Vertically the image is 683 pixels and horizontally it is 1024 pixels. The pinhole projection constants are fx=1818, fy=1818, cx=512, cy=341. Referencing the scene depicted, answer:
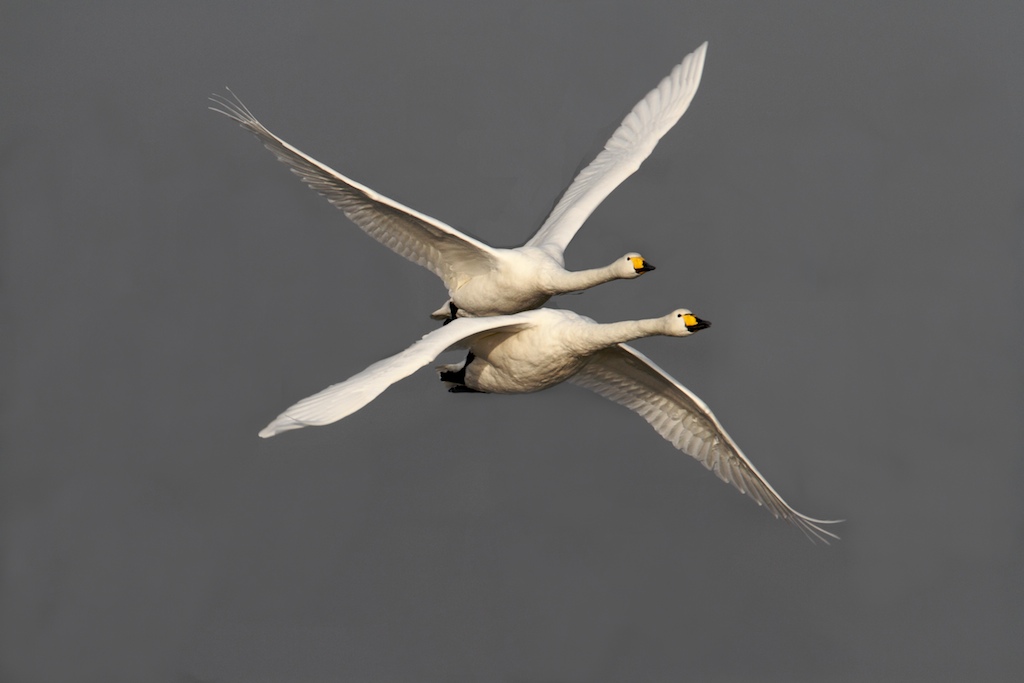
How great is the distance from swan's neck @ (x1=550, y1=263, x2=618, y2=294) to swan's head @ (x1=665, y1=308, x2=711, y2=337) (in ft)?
2.53

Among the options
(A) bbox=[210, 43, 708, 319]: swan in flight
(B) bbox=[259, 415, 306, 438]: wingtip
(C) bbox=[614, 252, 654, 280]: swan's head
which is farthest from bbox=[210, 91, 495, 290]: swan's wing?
(B) bbox=[259, 415, 306, 438]: wingtip

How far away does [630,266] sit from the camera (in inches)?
532

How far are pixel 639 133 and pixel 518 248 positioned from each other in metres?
2.37

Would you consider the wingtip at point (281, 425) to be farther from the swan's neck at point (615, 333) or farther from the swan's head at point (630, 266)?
the swan's head at point (630, 266)

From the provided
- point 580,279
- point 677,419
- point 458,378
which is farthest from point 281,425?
point 677,419

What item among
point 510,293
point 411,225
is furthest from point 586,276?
A: point 411,225

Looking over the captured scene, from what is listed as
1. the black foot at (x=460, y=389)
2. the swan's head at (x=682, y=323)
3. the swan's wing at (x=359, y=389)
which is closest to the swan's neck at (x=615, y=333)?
the swan's head at (x=682, y=323)

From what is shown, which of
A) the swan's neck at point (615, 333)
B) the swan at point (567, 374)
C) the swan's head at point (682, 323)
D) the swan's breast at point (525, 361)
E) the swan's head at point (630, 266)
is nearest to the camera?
the swan at point (567, 374)

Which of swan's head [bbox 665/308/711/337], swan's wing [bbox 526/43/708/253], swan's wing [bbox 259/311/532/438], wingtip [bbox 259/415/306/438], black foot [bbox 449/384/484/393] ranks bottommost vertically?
wingtip [bbox 259/415/306/438]

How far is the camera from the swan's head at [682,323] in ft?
42.4

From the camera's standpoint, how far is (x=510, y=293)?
14289 mm

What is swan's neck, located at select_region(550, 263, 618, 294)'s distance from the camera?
1366 centimetres

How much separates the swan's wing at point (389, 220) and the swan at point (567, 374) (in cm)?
81

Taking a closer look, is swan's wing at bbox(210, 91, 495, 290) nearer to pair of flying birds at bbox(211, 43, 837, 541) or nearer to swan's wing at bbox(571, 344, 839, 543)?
pair of flying birds at bbox(211, 43, 837, 541)
